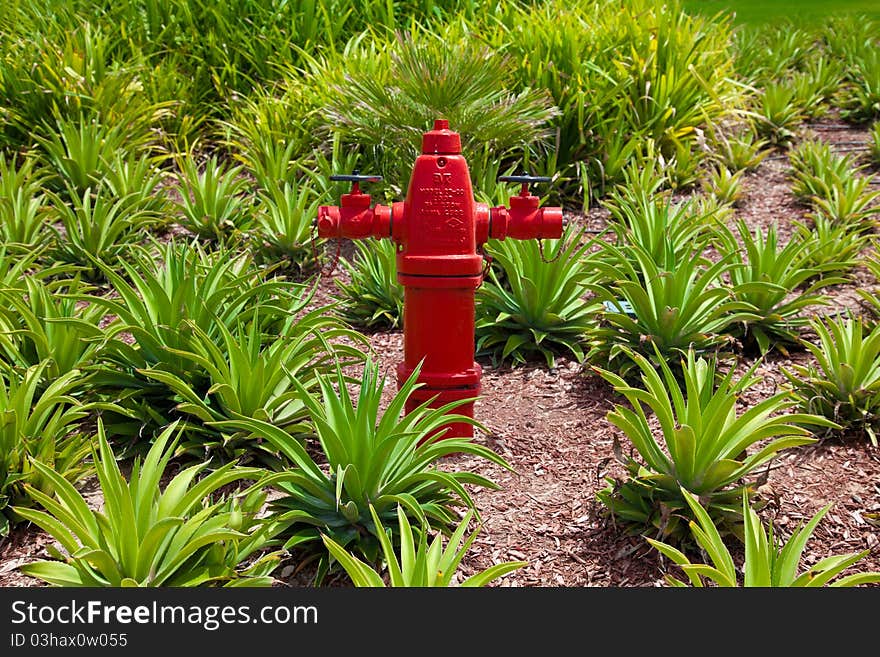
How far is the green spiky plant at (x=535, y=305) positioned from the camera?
11.8 feet

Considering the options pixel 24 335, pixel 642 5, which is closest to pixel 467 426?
pixel 24 335

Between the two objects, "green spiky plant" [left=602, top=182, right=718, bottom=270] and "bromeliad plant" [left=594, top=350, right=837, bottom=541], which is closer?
"bromeliad plant" [left=594, top=350, right=837, bottom=541]

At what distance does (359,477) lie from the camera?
2406mm

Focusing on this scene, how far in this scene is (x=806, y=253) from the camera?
13.0ft

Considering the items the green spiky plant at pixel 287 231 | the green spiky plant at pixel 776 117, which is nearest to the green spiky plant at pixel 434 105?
the green spiky plant at pixel 287 231

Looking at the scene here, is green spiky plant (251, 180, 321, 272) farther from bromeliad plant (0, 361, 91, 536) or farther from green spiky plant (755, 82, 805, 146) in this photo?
green spiky plant (755, 82, 805, 146)

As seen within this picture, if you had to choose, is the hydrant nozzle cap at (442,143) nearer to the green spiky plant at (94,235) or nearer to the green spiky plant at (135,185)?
the green spiky plant at (94,235)

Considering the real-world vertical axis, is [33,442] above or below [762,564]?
above

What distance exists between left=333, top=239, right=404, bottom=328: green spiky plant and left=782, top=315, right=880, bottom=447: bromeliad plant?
1726 millimetres

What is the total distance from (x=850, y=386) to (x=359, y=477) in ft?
5.59

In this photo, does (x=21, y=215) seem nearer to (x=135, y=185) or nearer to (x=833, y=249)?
(x=135, y=185)

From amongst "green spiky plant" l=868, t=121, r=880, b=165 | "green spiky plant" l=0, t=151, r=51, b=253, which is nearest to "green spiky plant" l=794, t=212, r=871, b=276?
"green spiky plant" l=868, t=121, r=880, b=165

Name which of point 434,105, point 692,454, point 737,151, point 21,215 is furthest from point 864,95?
point 21,215

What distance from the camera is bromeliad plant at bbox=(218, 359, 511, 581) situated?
238 centimetres
